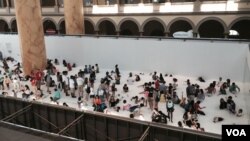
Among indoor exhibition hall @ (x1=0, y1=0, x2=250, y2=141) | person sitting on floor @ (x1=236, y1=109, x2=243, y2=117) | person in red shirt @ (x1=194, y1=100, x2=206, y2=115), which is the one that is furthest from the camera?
person in red shirt @ (x1=194, y1=100, x2=206, y2=115)

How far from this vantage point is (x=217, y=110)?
42.7 ft

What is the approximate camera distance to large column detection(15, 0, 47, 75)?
18.2 m

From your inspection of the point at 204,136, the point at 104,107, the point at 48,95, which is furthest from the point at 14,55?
the point at 204,136

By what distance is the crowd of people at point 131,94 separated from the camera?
1249 cm

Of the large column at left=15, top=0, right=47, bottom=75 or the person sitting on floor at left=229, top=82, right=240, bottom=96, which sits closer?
the person sitting on floor at left=229, top=82, right=240, bottom=96

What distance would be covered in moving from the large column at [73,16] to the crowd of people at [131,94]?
6384 millimetres

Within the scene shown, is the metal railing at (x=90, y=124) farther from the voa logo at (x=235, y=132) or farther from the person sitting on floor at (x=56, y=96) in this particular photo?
the person sitting on floor at (x=56, y=96)

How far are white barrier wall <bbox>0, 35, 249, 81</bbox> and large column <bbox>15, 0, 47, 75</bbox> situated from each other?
2822 millimetres

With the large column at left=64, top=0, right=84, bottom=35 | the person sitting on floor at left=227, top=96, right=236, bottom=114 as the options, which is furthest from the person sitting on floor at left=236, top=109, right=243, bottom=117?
the large column at left=64, top=0, right=84, bottom=35

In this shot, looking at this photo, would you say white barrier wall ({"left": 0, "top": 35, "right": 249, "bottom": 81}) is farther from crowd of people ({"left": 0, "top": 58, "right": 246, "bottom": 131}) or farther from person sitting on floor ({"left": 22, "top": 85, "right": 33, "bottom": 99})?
person sitting on floor ({"left": 22, "top": 85, "right": 33, "bottom": 99})

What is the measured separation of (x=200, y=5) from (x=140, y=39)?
20.2 ft

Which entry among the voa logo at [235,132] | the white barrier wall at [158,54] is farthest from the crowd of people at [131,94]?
the voa logo at [235,132]

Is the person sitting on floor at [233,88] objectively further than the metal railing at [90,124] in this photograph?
Yes

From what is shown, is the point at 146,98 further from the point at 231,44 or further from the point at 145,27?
the point at 145,27
